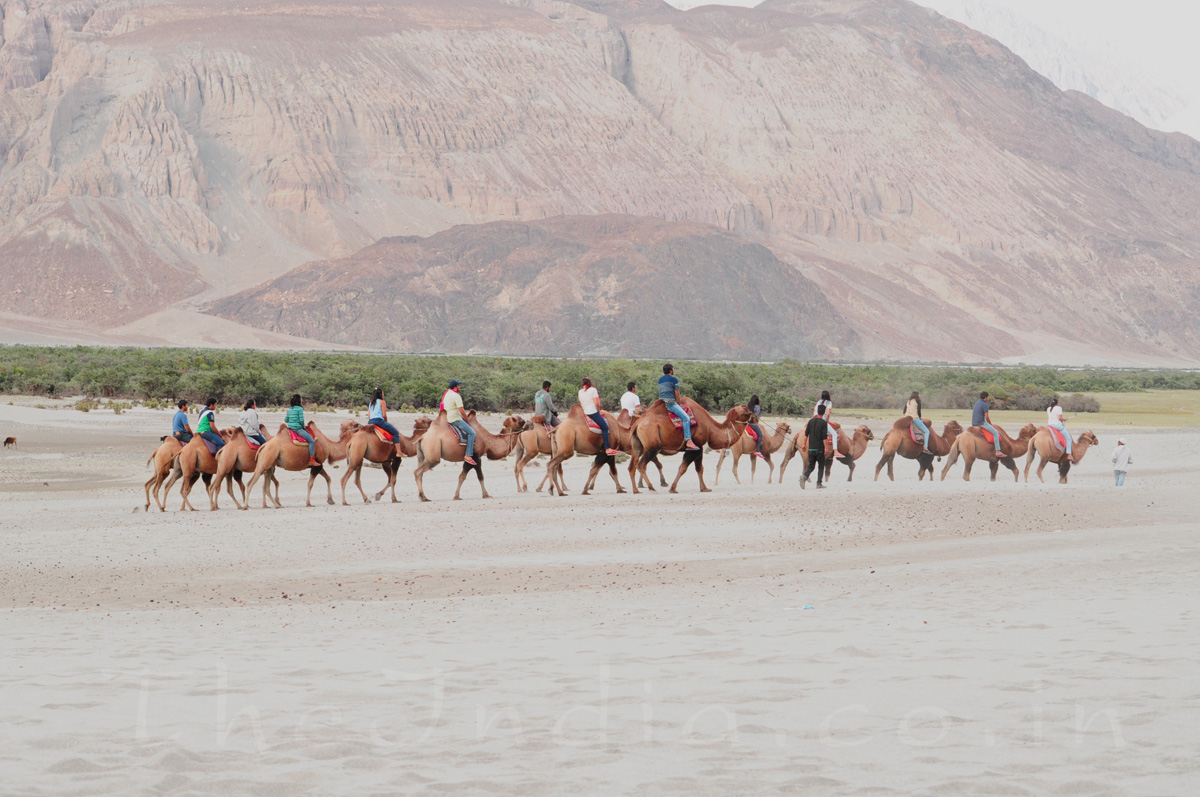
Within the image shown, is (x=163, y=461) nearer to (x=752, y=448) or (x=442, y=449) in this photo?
(x=442, y=449)

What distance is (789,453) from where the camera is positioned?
72.5 feet

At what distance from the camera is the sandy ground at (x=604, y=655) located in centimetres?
557

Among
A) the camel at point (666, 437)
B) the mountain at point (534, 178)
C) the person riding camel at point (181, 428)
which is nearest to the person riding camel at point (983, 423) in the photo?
the camel at point (666, 437)

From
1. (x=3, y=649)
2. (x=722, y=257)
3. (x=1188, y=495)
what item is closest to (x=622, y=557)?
(x=3, y=649)

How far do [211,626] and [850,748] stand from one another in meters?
4.99

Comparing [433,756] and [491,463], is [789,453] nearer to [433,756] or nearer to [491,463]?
[491,463]

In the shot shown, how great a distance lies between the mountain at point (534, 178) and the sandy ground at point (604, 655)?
288 feet

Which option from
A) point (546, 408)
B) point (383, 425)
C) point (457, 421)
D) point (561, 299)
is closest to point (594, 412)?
point (546, 408)

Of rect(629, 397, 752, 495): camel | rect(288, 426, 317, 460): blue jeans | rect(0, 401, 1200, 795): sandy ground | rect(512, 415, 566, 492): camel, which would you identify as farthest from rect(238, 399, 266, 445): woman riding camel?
rect(629, 397, 752, 495): camel

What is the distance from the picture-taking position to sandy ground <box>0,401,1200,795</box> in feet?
18.3

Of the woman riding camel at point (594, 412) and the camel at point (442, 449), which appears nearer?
the camel at point (442, 449)

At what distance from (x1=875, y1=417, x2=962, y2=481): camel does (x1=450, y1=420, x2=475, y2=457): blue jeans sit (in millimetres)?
6863

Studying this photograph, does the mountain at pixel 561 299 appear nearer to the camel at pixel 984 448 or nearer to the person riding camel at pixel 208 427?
the camel at pixel 984 448

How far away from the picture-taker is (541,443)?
1967cm
